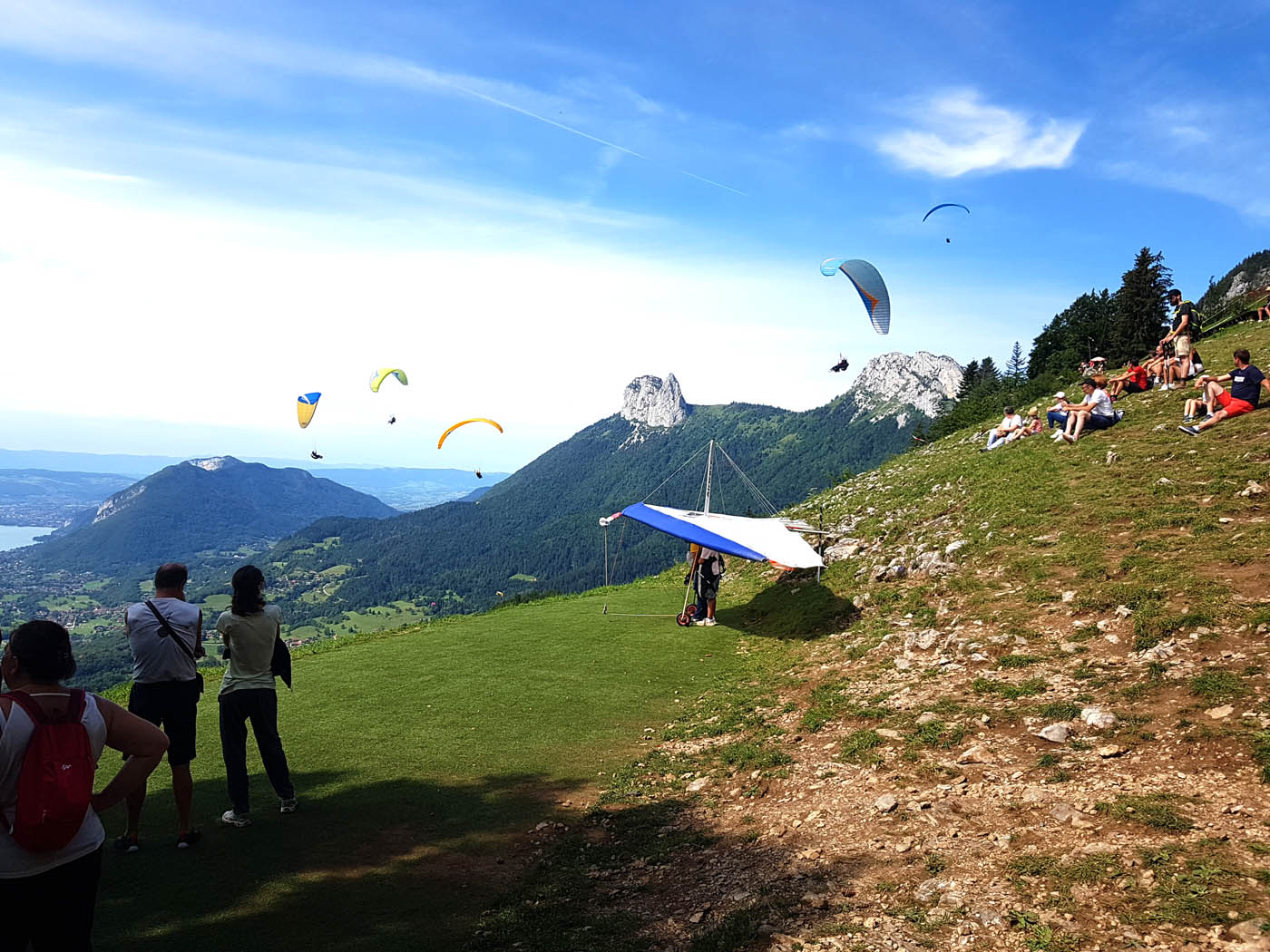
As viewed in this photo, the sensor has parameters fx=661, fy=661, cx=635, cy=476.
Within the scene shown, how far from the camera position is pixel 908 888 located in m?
5.51

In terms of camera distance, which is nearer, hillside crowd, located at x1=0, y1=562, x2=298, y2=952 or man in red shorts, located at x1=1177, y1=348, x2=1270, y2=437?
hillside crowd, located at x1=0, y1=562, x2=298, y2=952

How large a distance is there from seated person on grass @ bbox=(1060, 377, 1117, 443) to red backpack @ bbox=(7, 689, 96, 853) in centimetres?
2215

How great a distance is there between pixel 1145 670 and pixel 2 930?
35.9 ft

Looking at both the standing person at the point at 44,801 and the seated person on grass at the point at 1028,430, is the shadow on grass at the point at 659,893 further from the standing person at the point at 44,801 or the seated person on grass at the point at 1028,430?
the seated person on grass at the point at 1028,430

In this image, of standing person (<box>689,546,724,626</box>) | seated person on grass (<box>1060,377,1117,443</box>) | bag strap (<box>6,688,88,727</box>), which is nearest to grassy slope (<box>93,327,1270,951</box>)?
standing person (<box>689,546,724,626</box>)

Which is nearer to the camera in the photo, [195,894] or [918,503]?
[195,894]

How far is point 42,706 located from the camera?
3885 mm

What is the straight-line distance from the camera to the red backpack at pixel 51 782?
3631mm

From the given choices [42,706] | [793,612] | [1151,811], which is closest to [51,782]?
[42,706]

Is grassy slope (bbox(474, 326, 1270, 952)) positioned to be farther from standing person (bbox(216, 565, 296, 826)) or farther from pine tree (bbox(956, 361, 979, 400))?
pine tree (bbox(956, 361, 979, 400))

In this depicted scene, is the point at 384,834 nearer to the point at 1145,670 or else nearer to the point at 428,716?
the point at 428,716

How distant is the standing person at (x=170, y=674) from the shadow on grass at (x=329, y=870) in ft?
1.60

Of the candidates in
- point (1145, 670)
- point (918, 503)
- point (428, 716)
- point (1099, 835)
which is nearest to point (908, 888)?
point (1099, 835)

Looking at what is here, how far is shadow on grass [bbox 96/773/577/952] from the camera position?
5.56m
